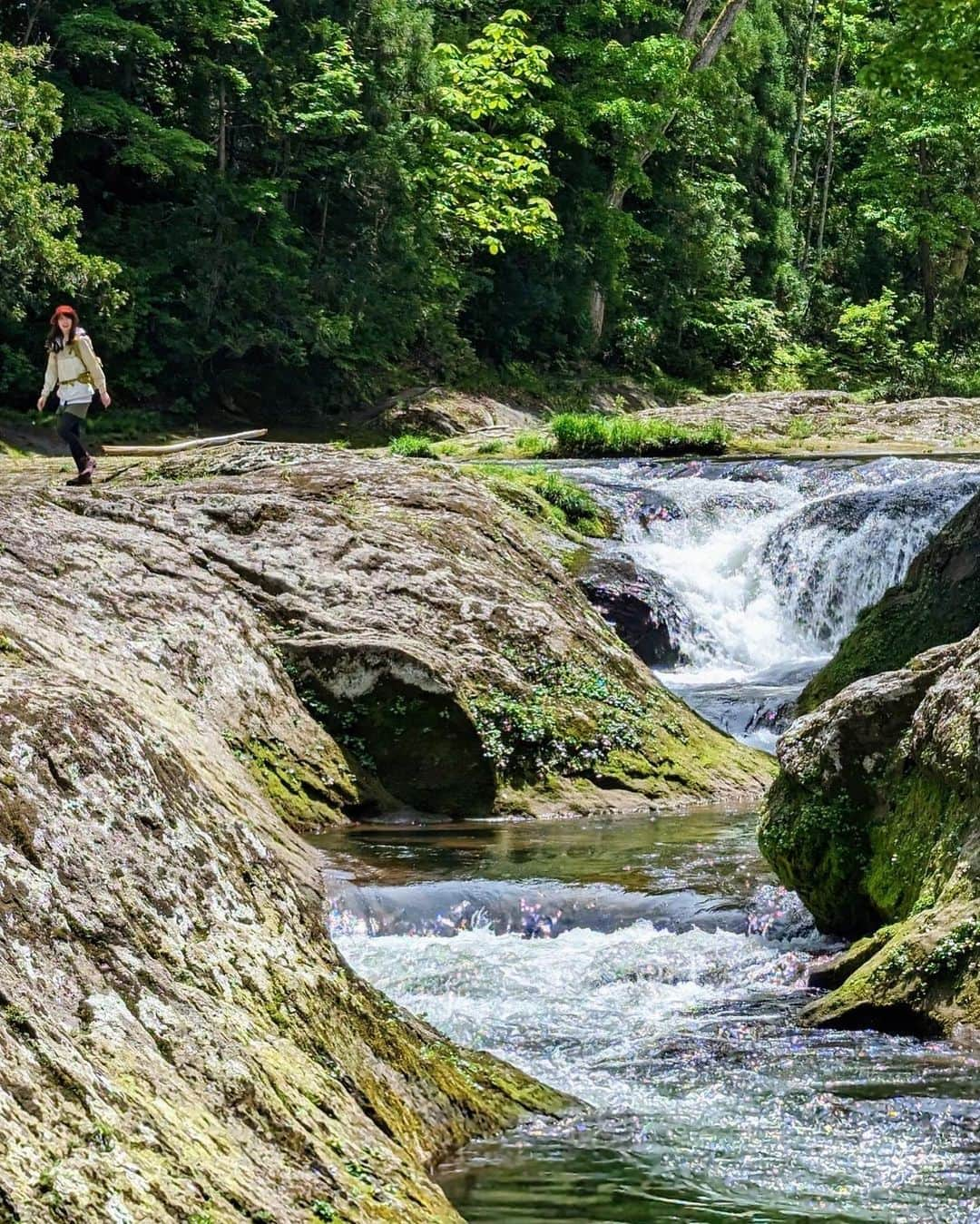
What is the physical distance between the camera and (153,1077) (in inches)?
113

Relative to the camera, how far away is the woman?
12836 mm

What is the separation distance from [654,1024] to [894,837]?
125 centimetres

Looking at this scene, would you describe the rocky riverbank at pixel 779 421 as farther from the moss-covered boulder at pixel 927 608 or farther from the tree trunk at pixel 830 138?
the tree trunk at pixel 830 138

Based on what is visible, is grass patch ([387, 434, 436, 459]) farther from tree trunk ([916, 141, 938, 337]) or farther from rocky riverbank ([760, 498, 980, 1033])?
tree trunk ([916, 141, 938, 337])

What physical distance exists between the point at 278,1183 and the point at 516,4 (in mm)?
38280

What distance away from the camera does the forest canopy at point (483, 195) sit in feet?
87.0

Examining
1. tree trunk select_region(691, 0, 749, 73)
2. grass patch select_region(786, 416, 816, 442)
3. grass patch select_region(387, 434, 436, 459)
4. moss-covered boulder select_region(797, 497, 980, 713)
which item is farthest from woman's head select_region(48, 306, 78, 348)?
tree trunk select_region(691, 0, 749, 73)

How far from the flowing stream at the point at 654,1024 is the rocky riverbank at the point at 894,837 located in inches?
7.6

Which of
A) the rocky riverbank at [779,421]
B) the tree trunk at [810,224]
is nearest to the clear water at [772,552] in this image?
the rocky riverbank at [779,421]

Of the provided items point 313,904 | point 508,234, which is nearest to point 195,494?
point 313,904

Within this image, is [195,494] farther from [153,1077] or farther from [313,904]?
[153,1077]

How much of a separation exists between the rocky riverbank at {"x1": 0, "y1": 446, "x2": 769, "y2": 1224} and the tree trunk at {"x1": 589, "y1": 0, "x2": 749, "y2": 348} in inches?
979

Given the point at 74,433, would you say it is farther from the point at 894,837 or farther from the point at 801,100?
the point at 801,100

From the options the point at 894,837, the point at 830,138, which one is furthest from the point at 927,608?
the point at 830,138
